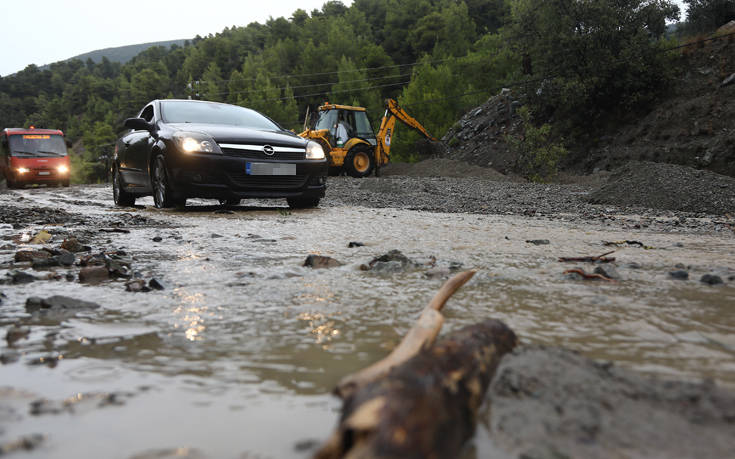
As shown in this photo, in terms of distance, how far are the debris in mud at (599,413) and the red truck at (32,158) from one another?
25030 mm

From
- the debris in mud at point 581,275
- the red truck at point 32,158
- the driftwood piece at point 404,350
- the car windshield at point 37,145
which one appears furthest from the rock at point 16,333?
the car windshield at point 37,145

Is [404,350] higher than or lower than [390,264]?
higher

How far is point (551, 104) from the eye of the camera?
88.0ft

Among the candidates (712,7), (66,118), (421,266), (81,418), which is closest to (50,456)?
(81,418)

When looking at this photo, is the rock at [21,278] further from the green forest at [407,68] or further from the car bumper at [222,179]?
the green forest at [407,68]

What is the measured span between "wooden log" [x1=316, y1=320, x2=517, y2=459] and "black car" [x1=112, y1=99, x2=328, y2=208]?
559cm

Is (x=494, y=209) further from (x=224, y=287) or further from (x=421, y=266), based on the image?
(x=224, y=287)

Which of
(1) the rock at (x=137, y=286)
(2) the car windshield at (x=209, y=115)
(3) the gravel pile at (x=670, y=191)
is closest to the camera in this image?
(1) the rock at (x=137, y=286)

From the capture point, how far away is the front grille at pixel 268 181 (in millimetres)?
6375

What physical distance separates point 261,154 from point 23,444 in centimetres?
576

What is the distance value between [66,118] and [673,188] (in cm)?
13553

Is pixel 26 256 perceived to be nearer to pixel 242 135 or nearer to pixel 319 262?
pixel 319 262

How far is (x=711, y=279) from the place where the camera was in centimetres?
240

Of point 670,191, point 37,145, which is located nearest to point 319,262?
point 670,191
